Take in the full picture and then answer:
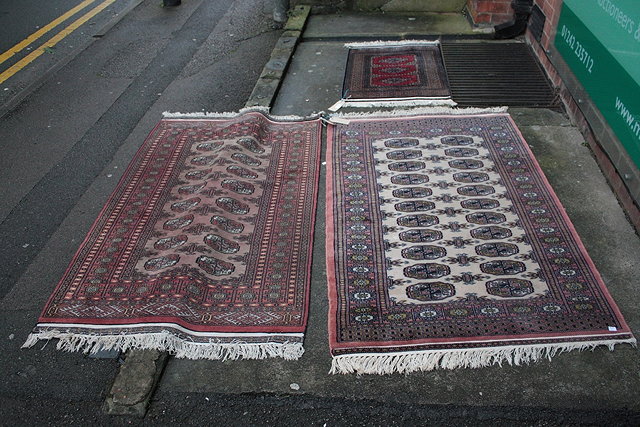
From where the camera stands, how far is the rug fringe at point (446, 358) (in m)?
2.81

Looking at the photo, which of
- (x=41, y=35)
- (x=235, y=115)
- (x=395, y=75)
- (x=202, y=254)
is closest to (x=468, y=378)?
(x=202, y=254)

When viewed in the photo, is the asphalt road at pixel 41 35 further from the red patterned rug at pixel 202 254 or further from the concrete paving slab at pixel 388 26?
the concrete paving slab at pixel 388 26

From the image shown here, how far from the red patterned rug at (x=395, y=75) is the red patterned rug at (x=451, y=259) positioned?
28.0 inches

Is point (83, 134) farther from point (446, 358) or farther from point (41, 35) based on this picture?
point (446, 358)

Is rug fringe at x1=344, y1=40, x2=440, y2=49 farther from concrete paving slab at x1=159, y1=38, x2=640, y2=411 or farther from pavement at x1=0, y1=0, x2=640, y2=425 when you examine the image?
concrete paving slab at x1=159, y1=38, x2=640, y2=411

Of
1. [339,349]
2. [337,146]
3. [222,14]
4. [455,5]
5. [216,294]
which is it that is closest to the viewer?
[339,349]

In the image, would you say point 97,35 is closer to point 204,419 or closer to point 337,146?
point 337,146

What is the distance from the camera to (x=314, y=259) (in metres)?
3.54

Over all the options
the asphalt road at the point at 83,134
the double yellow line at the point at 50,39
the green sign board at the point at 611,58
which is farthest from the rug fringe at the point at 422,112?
the double yellow line at the point at 50,39

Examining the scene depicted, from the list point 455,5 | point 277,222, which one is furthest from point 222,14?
point 277,222

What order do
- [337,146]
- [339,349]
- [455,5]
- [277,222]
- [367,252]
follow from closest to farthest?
[339,349] < [367,252] < [277,222] < [337,146] < [455,5]

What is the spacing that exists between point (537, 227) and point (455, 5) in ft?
15.5

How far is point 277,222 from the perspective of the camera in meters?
3.83

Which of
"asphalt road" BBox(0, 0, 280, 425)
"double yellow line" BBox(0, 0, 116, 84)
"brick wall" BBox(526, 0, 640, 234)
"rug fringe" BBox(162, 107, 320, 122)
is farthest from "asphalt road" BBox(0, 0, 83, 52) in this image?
"brick wall" BBox(526, 0, 640, 234)
